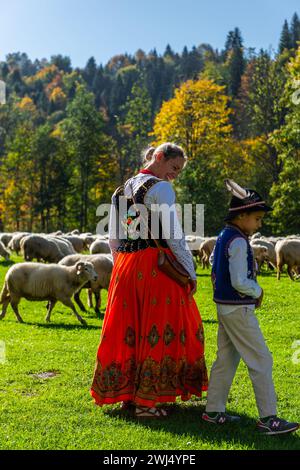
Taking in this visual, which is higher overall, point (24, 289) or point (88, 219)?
point (88, 219)

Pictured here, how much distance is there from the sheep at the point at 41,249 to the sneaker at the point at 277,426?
65.6 feet

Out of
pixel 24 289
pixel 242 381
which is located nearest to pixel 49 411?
pixel 242 381

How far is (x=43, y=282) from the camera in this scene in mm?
13742

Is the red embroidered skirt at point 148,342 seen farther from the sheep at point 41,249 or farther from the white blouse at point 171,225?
the sheep at point 41,249

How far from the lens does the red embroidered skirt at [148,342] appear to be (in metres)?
6.15

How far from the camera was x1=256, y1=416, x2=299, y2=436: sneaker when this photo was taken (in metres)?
5.71

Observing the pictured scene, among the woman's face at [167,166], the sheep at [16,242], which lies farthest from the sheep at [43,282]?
the sheep at [16,242]

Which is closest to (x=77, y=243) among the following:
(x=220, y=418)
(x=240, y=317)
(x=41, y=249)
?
(x=41, y=249)

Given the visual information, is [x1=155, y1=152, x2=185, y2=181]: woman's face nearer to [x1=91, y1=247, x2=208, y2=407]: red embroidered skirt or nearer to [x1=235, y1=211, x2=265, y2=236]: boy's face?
[x1=91, y1=247, x2=208, y2=407]: red embroidered skirt

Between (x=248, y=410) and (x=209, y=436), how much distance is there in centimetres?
101

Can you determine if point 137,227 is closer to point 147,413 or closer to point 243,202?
point 243,202

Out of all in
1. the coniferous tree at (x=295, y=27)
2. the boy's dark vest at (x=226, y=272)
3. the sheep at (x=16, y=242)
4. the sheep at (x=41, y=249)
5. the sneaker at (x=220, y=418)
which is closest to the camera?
the boy's dark vest at (x=226, y=272)

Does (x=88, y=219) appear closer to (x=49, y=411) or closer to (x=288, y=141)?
(x=288, y=141)
